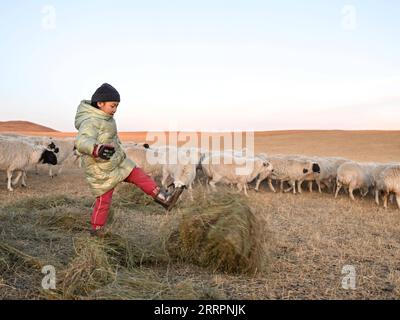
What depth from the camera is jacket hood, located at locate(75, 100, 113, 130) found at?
5.66 meters

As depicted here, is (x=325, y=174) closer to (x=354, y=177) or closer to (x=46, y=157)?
(x=354, y=177)

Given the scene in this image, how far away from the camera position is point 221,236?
553cm

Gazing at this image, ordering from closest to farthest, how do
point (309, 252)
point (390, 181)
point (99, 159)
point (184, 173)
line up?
point (99, 159)
point (309, 252)
point (390, 181)
point (184, 173)

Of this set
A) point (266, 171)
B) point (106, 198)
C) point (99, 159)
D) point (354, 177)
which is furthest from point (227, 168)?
point (99, 159)

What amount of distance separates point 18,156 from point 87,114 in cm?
963

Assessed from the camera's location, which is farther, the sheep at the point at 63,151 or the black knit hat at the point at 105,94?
the sheep at the point at 63,151

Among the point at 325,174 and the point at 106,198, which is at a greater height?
the point at 106,198

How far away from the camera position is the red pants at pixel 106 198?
577cm

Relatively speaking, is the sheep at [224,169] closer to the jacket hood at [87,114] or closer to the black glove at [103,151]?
the jacket hood at [87,114]

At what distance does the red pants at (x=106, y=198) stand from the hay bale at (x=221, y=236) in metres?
0.62

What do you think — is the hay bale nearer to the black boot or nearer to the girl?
the black boot

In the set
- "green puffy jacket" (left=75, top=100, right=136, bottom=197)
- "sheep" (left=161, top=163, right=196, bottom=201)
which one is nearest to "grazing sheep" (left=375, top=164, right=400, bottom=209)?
"sheep" (left=161, top=163, right=196, bottom=201)

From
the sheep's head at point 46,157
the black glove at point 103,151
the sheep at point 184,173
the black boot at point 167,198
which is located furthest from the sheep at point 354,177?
the black glove at point 103,151

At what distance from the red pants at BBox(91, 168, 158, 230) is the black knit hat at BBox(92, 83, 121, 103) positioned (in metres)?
1.03
